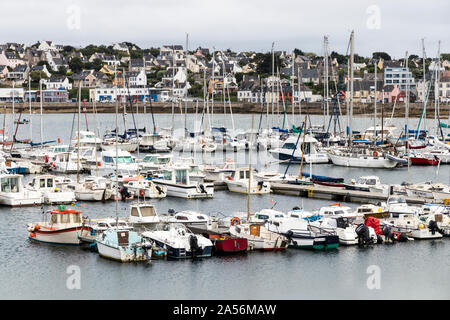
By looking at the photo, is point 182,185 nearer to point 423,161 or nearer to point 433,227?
point 433,227

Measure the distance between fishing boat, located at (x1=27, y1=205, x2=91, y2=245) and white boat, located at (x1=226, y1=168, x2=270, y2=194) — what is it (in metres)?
14.4

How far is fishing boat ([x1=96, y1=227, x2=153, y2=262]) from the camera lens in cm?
2761

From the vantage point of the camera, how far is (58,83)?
17550 cm

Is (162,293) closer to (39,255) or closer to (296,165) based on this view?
(39,255)

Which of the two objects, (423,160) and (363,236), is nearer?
(363,236)

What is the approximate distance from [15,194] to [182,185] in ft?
27.5

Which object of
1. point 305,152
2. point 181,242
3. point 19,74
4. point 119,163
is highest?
point 19,74

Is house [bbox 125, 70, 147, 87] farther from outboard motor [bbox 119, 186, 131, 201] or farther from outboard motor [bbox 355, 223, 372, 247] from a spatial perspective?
outboard motor [bbox 355, 223, 372, 247]

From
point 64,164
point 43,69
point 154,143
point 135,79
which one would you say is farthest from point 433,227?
point 43,69

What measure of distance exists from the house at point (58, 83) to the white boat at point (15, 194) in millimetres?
138455

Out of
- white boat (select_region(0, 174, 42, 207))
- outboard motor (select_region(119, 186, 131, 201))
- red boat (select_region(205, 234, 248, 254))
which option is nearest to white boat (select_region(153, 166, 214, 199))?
outboard motor (select_region(119, 186, 131, 201))

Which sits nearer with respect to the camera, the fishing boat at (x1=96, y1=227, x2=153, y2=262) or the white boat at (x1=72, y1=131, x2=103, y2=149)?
the fishing boat at (x1=96, y1=227, x2=153, y2=262)

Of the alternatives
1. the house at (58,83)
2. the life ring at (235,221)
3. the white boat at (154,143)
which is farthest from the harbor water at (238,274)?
the house at (58,83)
